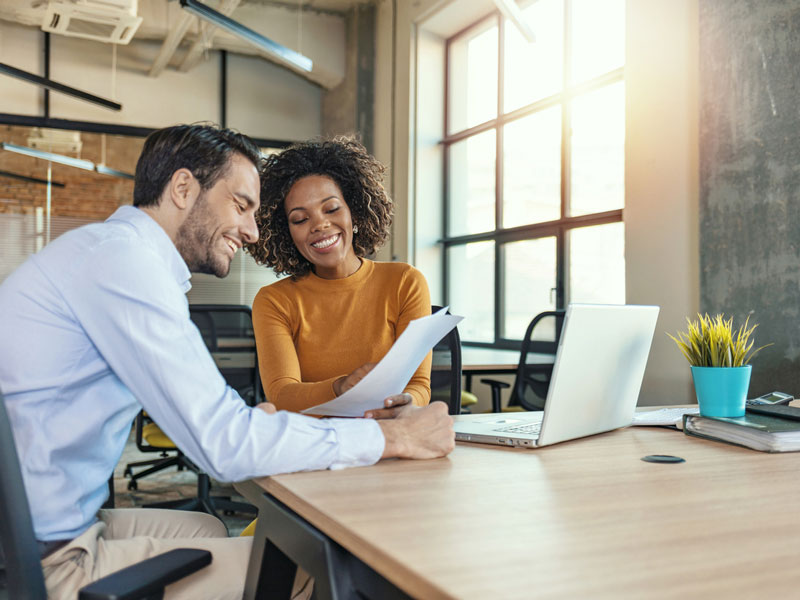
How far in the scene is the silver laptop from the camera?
1229mm

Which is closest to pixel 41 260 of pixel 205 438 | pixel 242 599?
pixel 205 438

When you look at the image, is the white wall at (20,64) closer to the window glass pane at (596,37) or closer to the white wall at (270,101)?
the white wall at (270,101)

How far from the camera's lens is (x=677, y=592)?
611mm

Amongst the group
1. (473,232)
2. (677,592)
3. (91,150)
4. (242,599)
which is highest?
(91,150)

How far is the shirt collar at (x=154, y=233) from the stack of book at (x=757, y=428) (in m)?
1.04

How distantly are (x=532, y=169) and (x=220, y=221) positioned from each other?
4417 millimetres

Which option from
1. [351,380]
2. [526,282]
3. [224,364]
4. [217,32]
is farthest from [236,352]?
[217,32]

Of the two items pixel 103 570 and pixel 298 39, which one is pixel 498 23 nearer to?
pixel 298 39

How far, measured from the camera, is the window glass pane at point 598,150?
461 centimetres

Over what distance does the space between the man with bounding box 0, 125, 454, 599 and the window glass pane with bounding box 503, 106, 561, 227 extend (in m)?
4.37

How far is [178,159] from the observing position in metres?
1.35

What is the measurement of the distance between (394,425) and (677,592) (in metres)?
0.64

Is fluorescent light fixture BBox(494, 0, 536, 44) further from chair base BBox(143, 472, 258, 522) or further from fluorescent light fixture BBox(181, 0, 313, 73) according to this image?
chair base BBox(143, 472, 258, 522)

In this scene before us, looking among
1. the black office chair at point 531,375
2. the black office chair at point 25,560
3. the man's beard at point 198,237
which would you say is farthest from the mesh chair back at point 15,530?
the black office chair at point 531,375
